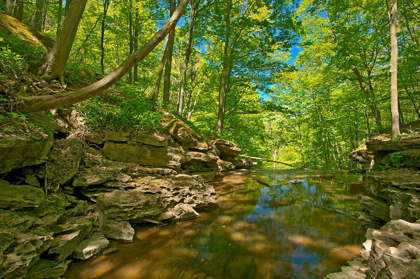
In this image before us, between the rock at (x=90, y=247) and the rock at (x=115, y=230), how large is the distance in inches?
6.8

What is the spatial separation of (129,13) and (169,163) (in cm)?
1011

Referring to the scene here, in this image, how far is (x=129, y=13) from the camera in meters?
11.2

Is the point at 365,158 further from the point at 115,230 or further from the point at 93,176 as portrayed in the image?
the point at 93,176

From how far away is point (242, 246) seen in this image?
3912 mm

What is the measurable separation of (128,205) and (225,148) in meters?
9.43

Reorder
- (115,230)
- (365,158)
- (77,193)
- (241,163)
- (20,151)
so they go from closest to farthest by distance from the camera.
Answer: (20,151), (115,230), (77,193), (365,158), (241,163)

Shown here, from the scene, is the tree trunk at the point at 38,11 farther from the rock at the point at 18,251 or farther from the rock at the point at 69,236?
the rock at the point at 18,251

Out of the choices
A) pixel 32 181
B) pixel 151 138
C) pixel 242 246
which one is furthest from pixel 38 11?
pixel 242 246

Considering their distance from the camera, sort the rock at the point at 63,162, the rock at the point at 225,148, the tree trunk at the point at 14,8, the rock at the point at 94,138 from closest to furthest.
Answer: the rock at the point at 63,162
the rock at the point at 94,138
the tree trunk at the point at 14,8
the rock at the point at 225,148

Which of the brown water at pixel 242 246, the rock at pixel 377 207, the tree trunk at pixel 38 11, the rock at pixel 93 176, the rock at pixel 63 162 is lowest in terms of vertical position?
the brown water at pixel 242 246

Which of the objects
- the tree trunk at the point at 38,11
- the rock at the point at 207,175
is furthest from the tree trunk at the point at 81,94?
the tree trunk at the point at 38,11

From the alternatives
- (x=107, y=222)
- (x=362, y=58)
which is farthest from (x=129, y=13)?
(x=362, y=58)

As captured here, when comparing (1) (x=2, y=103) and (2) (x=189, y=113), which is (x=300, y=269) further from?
(2) (x=189, y=113)

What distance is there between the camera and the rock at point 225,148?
12884mm
